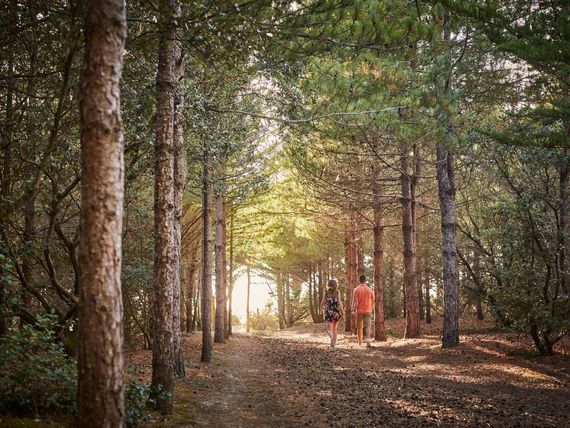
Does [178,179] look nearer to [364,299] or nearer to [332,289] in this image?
[332,289]

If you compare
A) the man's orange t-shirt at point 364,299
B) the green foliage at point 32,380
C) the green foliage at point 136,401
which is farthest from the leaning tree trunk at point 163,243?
the man's orange t-shirt at point 364,299

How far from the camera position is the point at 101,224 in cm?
356

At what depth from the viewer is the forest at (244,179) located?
381 cm

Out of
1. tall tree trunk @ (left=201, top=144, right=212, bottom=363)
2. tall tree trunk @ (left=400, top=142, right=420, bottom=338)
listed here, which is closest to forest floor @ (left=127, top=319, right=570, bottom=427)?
tall tree trunk @ (left=201, top=144, right=212, bottom=363)

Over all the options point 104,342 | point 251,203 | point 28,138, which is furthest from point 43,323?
point 251,203

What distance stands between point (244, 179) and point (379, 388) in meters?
10.3

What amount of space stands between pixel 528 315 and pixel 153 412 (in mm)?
8095

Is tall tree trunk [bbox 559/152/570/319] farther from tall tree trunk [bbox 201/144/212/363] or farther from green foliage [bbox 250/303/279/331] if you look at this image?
green foliage [bbox 250/303/279/331]

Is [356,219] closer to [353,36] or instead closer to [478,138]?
[478,138]

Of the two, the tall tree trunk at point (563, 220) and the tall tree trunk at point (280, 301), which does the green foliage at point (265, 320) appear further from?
the tall tree trunk at point (563, 220)

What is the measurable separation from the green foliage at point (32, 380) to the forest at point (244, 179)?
3cm

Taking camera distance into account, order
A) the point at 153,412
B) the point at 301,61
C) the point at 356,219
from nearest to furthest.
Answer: the point at 153,412
the point at 301,61
the point at 356,219

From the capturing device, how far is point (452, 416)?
6266 mm

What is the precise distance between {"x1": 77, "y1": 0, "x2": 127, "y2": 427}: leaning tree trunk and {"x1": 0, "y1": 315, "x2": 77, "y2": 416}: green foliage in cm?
192
